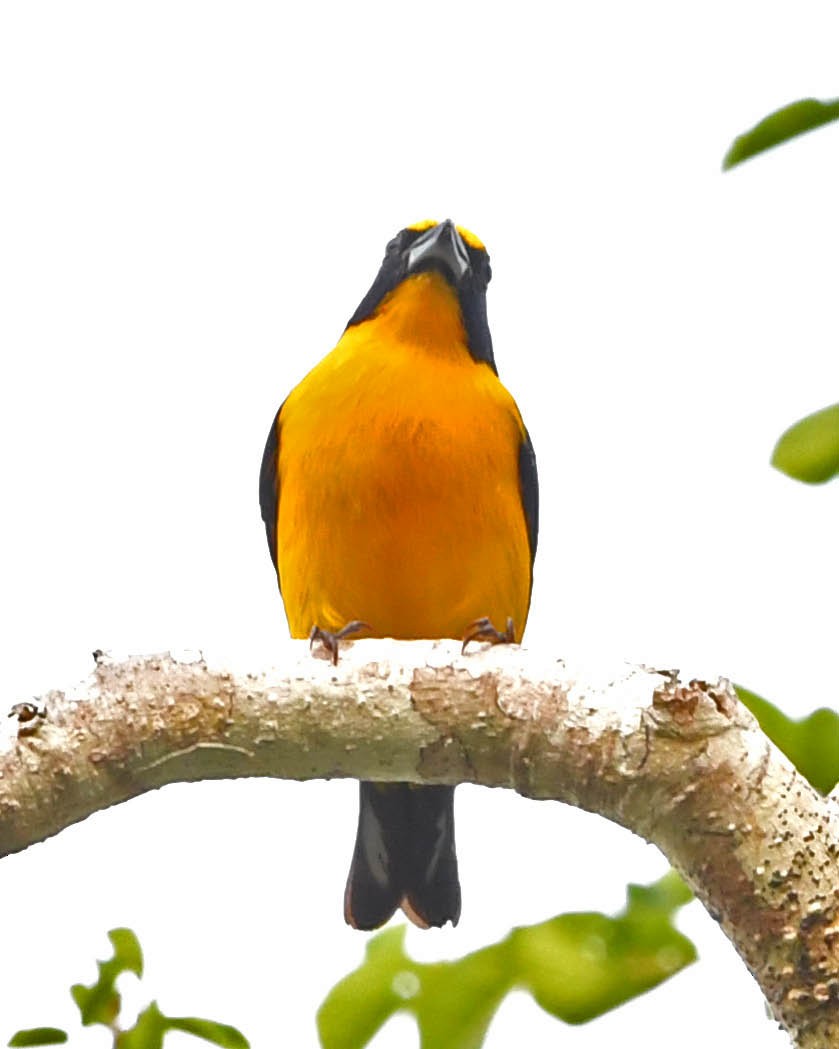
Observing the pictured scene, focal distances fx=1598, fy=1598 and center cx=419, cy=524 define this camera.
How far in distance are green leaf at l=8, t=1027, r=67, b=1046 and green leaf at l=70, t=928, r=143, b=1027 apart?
33 millimetres

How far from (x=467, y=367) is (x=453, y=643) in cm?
175

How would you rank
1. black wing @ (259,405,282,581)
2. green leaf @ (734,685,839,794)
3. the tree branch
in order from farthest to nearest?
black wing @ (259,405,282,581)
the tree branch
green leaf @ (734,685,839,794)

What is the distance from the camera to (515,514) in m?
4.23

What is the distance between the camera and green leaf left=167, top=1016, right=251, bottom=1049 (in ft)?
6.15

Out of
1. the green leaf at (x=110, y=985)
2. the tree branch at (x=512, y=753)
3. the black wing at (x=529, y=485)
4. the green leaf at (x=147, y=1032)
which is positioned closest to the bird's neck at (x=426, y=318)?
the black wing at (x=529, y=485)

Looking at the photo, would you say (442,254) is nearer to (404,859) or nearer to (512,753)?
(404,859)

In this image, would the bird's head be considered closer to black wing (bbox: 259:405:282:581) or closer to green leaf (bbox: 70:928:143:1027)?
black wing (bbox: 259:405:282:581)

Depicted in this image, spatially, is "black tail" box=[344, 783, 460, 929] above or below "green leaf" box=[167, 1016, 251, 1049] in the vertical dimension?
below

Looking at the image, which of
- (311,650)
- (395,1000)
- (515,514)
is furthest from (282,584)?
(395,1000)

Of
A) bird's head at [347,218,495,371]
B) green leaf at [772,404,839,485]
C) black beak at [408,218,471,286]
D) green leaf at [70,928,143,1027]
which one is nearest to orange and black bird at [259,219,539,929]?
bird's head at [347,218,495,371]

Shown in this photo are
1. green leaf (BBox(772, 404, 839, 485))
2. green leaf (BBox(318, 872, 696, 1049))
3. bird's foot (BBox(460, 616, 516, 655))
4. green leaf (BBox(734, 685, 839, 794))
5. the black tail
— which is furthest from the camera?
the black tail

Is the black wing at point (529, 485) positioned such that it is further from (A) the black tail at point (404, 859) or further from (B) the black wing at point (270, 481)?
(A) the black tail at point (404, 859)

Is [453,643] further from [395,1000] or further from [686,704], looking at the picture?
[395,1000]

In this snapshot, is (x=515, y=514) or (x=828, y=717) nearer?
(x=828, y=717)
